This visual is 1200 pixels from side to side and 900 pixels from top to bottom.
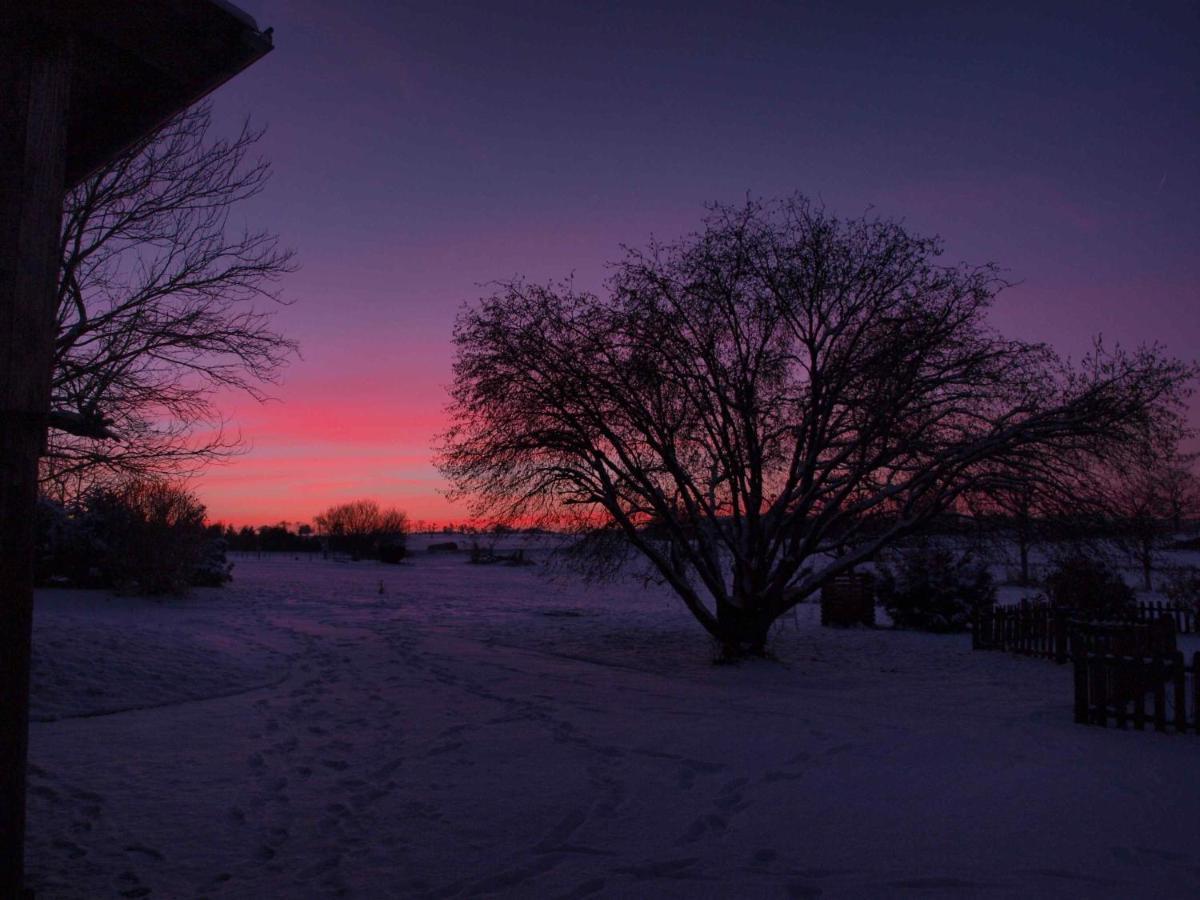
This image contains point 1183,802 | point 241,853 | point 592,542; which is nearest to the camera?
point 241,853

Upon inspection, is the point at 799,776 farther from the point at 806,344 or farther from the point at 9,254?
the point at 806,344

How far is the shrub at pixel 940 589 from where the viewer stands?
75.2ft

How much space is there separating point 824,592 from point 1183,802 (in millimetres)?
18559

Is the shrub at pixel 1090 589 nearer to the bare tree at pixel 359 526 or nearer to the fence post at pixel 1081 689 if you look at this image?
the fence post at pixel 1081 689

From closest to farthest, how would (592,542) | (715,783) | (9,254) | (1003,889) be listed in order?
(9,254), (1003,889), (715,783), (592,542)

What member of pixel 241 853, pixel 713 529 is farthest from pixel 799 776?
pixel 713 529

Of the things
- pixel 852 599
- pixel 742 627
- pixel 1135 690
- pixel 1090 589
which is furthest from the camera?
pixel 852 599

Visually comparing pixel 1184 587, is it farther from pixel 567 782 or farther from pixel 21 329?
Result: pixel 21 329

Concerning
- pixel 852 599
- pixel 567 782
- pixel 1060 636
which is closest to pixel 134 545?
pixel 852 599

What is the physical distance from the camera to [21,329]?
3.25 m

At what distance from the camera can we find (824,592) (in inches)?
972

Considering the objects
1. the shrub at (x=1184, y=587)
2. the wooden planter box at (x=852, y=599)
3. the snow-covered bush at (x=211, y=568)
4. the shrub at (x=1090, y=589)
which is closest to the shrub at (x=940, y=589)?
the wooden planter box at (x=852, y=599)

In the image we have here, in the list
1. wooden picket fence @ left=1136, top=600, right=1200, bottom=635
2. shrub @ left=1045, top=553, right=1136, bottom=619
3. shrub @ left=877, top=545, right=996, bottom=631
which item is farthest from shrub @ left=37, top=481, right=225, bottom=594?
wooden picket fence @ left=1136, top=600, right=1200, bottom=635

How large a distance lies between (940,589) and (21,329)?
24003 millimetres
